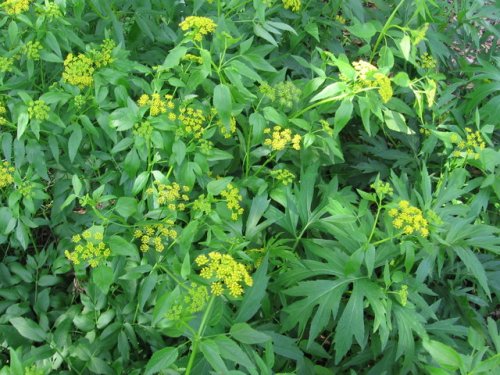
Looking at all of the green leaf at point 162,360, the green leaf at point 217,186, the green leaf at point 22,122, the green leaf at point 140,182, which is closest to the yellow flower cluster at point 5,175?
the green leaf at point 22,122

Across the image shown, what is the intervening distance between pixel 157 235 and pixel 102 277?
13.4 inches

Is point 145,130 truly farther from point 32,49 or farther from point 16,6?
point 16,6

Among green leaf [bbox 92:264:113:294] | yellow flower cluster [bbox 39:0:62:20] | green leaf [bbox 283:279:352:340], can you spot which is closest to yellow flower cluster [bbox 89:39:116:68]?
yellow flower cluster [bbox 39:0:62:20]

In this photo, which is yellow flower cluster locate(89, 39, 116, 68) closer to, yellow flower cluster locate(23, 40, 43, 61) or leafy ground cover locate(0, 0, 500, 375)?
leafy ground cover locate(0, 0, 500, 375)

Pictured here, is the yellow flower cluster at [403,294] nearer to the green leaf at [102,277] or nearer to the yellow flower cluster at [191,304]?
the yellow flower cluster at [191,304]

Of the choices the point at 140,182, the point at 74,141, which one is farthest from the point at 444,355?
the point at 74,141

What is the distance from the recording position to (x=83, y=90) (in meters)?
2.88

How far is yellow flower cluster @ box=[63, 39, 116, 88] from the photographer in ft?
8.55

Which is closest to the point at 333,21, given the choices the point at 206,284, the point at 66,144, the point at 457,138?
the point at 457,138

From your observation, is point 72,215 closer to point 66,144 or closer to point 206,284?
point 66,144

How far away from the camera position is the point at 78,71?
260cm

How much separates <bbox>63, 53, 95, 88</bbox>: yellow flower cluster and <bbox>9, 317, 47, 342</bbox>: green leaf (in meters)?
1.14

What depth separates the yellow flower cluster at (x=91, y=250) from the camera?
7.06 feet

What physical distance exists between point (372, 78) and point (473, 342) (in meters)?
1.28
